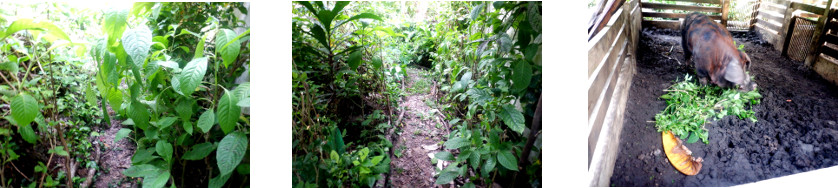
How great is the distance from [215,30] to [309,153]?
43 centimetres

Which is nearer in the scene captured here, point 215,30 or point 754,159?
point 754,159

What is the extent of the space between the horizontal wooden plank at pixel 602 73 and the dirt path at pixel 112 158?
130cm

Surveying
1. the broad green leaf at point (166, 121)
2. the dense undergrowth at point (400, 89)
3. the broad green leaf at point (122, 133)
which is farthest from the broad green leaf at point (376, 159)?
the broad green leaf at point (122, 133)

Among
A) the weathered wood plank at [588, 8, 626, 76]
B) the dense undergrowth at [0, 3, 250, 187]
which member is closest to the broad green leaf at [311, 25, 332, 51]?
the dense undergrowth at [0, 3, 250, 187]

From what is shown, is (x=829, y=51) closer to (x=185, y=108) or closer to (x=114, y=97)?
(x=185, y=108)

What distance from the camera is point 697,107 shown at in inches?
38.6

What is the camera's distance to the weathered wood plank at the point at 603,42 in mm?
970

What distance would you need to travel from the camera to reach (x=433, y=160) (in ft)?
3.90

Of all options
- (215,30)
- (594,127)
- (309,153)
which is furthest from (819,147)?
(215,30)

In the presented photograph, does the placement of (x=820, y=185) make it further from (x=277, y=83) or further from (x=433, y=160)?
(x=277, y=83)

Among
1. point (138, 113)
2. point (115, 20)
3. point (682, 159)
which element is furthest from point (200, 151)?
point (682, 159)

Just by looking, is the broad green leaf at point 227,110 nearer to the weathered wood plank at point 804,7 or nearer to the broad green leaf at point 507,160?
the broad green leaf at point 507,160

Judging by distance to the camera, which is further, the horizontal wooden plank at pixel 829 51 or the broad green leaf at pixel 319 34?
the broad green leaf at pixel 319 34

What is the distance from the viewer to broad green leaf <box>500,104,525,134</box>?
3.68 ft
